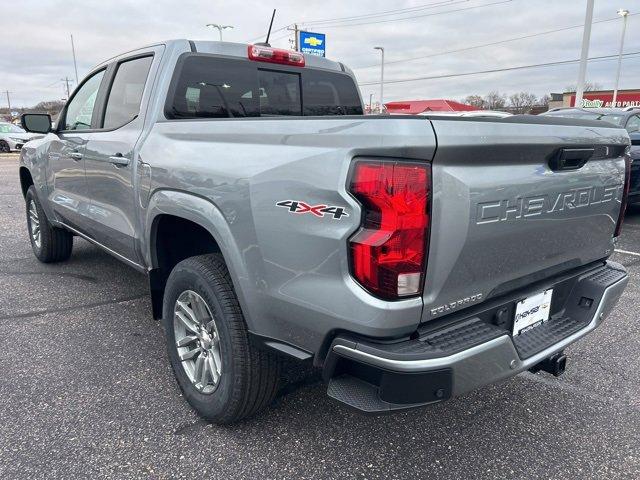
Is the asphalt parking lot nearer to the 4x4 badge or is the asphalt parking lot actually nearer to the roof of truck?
the 4x4 badge

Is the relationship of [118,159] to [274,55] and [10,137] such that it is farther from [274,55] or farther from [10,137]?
[10,137]

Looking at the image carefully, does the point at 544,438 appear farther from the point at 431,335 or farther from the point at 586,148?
the point at 586,148

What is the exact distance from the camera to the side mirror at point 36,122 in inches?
173

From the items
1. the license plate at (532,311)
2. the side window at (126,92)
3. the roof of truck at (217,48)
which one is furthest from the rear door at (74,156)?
the license plate at (532,311)

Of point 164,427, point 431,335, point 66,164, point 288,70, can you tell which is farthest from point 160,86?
point 431,335

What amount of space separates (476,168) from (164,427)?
195 cm

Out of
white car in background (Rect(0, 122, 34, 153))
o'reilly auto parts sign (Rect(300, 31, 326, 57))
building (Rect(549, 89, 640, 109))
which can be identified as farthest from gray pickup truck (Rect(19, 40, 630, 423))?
building (Rect(549, 89, 640, 109))

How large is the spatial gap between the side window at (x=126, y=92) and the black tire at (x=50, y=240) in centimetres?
204

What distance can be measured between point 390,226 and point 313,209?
0.29 m

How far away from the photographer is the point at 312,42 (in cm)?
2514

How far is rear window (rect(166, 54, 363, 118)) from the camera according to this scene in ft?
10.0

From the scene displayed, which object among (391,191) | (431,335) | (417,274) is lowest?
(431,335)

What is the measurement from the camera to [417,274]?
5.79 feet

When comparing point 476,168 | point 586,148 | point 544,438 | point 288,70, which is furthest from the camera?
point 288,70
